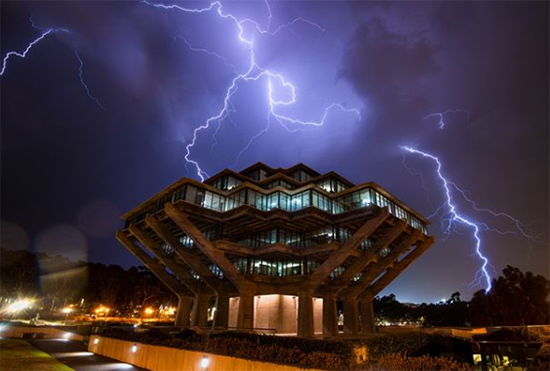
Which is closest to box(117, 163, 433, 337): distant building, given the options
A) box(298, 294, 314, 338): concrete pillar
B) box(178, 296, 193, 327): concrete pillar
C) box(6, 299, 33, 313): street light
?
box(298, 294, 314, 338): concrete pillar

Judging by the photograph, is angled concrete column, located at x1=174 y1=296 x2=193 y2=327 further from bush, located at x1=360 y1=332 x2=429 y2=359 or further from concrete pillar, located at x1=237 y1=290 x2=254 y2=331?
bush, located at x1=360 y1=332 x2=429 y2=359

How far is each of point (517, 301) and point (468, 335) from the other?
1569 centimetres

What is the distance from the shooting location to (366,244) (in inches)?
1673

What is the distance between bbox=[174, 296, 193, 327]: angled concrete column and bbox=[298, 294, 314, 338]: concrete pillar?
18.8 m

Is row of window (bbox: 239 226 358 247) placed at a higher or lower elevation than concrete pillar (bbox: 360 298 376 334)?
A: higher

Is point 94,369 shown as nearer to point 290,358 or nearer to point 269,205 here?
point 290,358

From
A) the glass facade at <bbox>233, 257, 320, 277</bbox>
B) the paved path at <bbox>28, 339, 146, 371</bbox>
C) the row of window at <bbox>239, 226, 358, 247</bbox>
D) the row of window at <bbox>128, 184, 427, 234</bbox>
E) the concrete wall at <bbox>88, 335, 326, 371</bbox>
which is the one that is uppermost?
the row of window at <bbox>128, 184, 427, 234</bbox>

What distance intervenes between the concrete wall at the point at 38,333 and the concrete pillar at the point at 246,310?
15034mm

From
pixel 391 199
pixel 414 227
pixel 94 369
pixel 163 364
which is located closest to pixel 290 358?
pixel 163 364

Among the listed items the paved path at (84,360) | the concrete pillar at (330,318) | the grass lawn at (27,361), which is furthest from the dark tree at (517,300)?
the grass lawn at (27,361)

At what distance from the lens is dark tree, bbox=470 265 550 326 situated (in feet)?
140

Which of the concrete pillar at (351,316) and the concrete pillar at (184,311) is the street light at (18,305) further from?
the concrete pillar at (351,316)

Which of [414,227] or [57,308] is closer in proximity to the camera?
[414,227]

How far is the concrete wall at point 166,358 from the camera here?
34.0 ft
